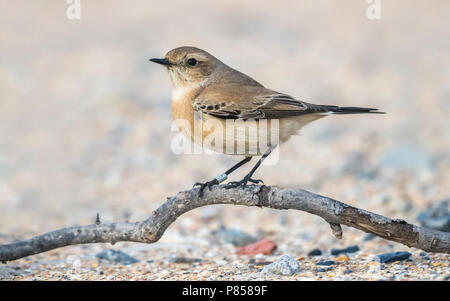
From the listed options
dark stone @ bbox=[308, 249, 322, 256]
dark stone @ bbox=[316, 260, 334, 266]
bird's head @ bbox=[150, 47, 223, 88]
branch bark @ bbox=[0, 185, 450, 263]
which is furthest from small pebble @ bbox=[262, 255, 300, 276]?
bird's head @ bbox=[150, 47, 223, 88]

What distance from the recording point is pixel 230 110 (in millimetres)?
6605

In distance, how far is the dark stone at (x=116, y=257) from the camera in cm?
712

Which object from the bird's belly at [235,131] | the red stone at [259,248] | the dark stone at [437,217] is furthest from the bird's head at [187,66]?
the dark stone at [437,217]

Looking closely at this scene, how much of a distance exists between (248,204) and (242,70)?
8.63m

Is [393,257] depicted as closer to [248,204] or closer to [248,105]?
[248,204]

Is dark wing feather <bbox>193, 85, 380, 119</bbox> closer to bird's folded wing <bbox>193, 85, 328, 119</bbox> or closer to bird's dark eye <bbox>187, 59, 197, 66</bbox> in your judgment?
bird's folded wing <bbox>193, 85, 328, 119</bbox>

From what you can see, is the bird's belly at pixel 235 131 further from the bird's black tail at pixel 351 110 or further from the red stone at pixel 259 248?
the red stone at pixel 259 248

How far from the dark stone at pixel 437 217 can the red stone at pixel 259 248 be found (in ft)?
5.88

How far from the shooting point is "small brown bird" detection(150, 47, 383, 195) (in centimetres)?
Result: 632

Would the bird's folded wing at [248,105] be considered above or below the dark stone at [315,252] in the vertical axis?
above

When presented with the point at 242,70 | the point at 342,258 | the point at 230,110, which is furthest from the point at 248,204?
the point at 242,70

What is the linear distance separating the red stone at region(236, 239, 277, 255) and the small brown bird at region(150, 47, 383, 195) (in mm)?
1114
